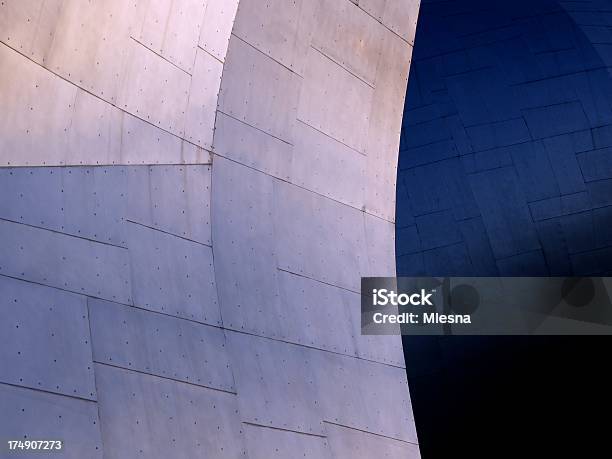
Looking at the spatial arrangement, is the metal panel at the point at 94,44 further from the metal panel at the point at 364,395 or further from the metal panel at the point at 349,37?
the metal panel at the point at 364,395

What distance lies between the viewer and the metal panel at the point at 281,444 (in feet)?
25.6

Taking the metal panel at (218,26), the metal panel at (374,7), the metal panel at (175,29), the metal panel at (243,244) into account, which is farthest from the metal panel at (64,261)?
the metal panel at (374,7)

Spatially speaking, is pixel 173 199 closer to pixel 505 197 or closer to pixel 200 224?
pixel 200 224

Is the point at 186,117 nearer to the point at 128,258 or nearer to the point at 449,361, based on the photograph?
the point at 128,258

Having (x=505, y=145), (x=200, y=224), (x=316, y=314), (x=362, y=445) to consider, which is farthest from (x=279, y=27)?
(x=505, y=145)

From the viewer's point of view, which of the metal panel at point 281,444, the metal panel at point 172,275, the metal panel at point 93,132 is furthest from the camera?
the metal panel at point 281,444

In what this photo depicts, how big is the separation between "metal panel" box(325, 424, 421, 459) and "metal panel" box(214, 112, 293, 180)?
213 centimetres

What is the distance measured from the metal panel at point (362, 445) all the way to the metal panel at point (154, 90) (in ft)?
8.72

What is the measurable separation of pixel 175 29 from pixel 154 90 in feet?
1.60

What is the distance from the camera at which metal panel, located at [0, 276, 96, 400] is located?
616cm

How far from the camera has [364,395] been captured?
9.28 meters

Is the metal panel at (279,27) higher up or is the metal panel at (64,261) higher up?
the metal panel at (279,27)

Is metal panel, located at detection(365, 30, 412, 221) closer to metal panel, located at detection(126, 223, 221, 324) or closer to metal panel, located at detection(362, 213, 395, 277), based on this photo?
metal panel, located at detection(362, 213, 395, 277)

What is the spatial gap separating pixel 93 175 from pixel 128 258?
0.59 metres
